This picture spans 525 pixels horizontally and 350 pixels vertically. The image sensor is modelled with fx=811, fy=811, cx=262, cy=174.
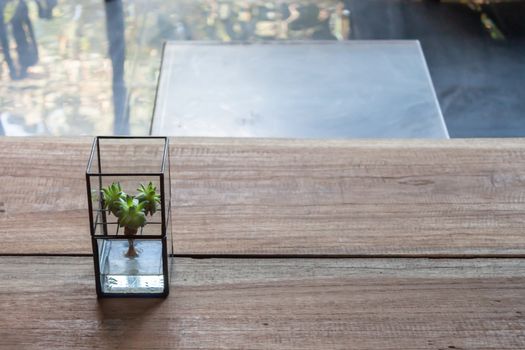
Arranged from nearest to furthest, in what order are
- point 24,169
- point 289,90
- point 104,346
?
point 104,346 → point 24,169 → point 289,90

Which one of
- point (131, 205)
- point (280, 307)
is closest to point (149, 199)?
point (131, 205)

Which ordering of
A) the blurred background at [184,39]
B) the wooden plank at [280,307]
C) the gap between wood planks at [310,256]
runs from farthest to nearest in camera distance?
the blurred background at [184,39], the gap between wood planks at [310,256], the wooden plank at [280,307]

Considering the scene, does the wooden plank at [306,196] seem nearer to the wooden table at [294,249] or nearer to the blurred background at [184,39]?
the wooden table at [294,249]

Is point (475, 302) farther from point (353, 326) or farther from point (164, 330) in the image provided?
point (164, 330)

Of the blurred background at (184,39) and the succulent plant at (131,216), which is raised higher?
the succulent plant at (131,216)

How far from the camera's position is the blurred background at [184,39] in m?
2.53

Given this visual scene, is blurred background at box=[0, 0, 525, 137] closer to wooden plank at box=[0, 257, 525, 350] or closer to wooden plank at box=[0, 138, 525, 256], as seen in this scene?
wooden plank at box=[0, 138, 525, 256]

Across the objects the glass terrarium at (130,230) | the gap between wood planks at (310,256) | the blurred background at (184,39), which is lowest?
the blurred background at (184,39)

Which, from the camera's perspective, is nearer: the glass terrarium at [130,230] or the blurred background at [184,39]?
the glass terrarium at [130,230]

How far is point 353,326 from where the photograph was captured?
3.11ft

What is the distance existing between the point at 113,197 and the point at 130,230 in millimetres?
44

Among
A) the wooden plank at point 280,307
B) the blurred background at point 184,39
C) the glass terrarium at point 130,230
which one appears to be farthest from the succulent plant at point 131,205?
the blurred background at point 184,39

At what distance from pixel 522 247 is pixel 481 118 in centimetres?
157

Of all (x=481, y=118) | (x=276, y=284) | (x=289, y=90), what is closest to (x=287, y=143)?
(x=276, y=284)
